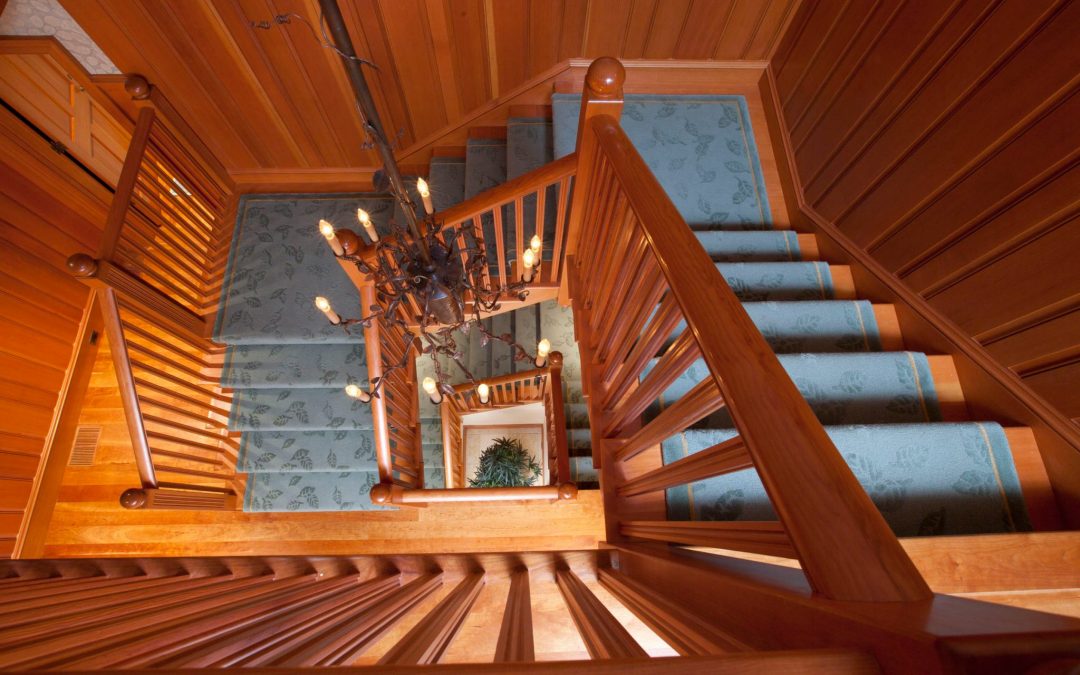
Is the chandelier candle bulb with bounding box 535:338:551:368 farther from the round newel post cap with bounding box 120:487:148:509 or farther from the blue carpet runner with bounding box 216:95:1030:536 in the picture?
the round newel post cap with bounding box 120:487:148:509

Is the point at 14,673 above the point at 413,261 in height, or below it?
below

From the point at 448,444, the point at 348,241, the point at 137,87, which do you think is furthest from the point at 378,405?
the point at 137,87

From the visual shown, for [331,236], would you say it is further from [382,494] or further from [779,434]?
[779,434]

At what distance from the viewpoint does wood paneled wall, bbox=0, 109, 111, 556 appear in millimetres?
3375

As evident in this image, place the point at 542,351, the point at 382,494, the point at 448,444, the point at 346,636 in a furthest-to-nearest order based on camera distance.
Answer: the point at 448,444 → the point at 542,351 → the point at 382,494 → the point at 346,636

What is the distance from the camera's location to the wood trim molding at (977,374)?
137cm

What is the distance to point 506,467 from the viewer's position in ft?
19.1

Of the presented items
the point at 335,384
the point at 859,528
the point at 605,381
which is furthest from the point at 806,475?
the point at 335,384

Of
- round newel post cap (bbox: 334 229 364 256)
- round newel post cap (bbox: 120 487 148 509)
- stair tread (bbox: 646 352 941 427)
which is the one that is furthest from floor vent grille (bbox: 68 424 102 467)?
stair tread (bbox: 646 352 941 427)

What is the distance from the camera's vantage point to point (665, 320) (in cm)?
110

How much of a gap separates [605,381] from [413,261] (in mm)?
919

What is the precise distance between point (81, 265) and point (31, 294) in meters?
2.25

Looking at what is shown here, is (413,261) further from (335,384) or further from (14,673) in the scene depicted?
(335,384)

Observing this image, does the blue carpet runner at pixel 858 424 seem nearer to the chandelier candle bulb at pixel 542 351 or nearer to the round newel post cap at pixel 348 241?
the chandelier candle bulb at pixel 542 351
